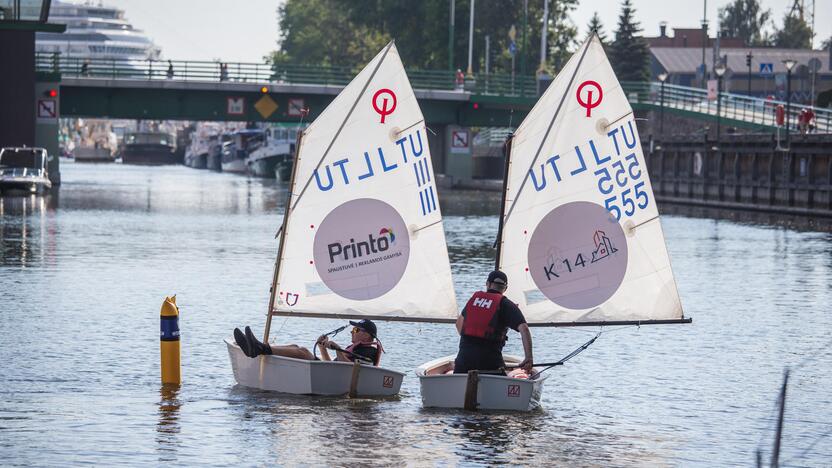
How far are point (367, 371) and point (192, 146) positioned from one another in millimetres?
182311

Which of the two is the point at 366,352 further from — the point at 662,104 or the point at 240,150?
the point at 240,150

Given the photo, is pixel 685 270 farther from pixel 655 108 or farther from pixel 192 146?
pixel 192 146

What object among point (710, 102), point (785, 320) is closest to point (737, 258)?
point (785, 320)

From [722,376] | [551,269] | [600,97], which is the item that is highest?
[600,97]

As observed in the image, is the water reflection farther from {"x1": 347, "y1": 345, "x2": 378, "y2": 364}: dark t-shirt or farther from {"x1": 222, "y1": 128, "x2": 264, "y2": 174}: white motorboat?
{"x1": 222, "y1": 128, "x2": 264, "y2": 174}: white motorboat

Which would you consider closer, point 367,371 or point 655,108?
point 367,371

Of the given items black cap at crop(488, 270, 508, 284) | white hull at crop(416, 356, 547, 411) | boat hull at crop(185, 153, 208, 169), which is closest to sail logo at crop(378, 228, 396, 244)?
white hull at crop(416, 356, 547, 411)

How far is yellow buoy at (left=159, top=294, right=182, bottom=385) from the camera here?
1931 centimetres

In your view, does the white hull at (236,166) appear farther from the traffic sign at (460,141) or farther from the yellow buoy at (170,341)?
the yellow buoy at (170,341)

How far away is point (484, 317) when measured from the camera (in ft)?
58.3

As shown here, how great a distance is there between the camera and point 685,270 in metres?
39.8

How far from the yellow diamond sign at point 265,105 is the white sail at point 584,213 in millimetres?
73842

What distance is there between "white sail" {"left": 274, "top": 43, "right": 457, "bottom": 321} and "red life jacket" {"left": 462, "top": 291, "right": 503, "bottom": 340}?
243 cm

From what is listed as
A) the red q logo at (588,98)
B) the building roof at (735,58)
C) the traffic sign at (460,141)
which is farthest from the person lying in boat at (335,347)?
the building roof at (735,58)
